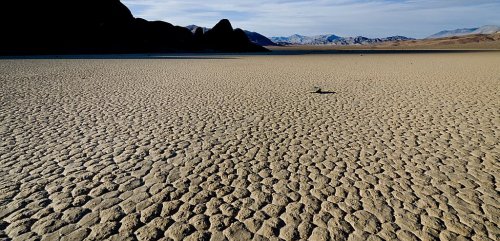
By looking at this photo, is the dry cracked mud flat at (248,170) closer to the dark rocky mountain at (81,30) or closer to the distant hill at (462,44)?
the dark rocky mountain at (81,30)

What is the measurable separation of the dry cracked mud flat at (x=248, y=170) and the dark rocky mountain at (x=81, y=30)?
2887 centimetres

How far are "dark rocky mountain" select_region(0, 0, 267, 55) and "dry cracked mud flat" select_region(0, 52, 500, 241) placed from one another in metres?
28.9

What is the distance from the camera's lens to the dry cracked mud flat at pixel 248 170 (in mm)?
2777

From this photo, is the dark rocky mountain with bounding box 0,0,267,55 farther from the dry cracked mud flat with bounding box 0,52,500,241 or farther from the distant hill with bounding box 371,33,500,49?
the distant hill with bounding box 371,33,500,49

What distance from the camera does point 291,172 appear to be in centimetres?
390

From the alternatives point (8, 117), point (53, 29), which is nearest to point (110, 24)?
point (53, 29)

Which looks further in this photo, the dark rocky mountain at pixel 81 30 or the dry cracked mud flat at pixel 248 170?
the dark rocky mountain at pixel 81 30

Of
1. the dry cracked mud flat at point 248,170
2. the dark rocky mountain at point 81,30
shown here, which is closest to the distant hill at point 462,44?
the dark rocky mountain at point 81,30

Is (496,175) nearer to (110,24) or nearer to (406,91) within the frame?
(406,91)

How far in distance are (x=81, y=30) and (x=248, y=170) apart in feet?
133

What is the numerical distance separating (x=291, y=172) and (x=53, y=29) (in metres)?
40.3

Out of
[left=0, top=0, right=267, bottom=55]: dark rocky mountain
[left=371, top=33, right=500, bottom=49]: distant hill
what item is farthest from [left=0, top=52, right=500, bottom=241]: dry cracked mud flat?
[left=371, top=33, right=500, bottom=49]: distant hill

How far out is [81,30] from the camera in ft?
124

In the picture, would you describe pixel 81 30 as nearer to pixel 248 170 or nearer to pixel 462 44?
pixel 248 170
